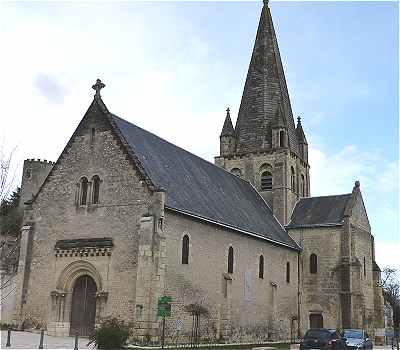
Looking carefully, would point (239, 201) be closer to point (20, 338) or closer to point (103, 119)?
point (103, 119)

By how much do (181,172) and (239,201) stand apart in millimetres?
7146

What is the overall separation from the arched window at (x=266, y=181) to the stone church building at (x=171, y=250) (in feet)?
8.83

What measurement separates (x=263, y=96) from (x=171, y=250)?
24.9 m

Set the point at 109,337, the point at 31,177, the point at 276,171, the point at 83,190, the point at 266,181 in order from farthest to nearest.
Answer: the point at 31,177
the point at 266,181
the point at 276,171
the point at 83,190
the point at 109,337

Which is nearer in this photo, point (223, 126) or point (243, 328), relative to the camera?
point (243, 328)

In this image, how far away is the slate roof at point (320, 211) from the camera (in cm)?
4119

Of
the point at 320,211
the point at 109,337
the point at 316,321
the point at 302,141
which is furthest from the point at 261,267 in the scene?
the point at 302,141

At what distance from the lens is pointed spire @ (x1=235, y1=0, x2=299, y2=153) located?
46.7 m

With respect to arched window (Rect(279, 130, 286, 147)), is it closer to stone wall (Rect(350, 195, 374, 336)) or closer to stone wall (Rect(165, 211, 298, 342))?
stone wall (Rect(350, 195, 374, 336))

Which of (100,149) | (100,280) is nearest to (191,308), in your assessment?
(100,280)

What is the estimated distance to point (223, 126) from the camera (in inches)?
1905

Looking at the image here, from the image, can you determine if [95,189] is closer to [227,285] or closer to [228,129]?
[227,285]

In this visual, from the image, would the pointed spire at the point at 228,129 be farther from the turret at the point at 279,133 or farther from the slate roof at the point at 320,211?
the slate roof at the point at 320,211

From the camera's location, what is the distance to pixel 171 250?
2633 cm
